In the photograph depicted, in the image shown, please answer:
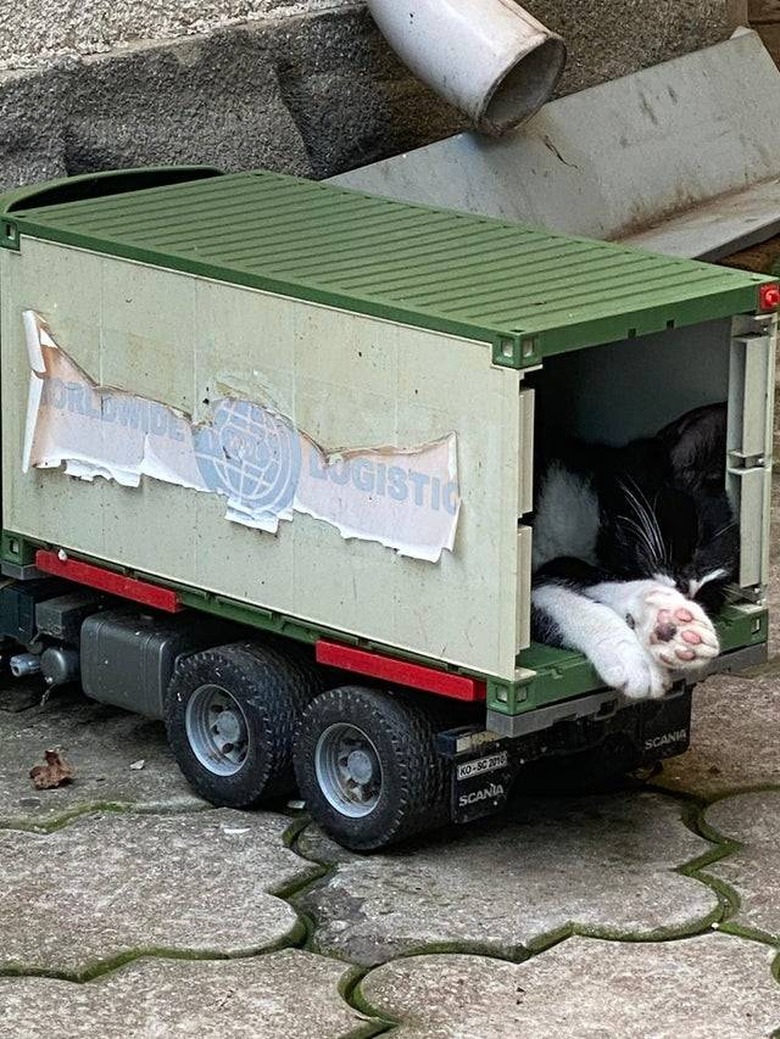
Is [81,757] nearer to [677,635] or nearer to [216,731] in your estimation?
[216,731]

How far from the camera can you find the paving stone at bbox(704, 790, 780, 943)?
3334 mm

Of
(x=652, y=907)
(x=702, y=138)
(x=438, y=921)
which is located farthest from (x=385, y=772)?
(x=702, y=138)

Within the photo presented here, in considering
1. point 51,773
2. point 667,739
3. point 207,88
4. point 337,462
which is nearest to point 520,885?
point 667,739

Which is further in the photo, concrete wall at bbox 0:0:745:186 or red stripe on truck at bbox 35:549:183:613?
concrete wall at bbox 0:0:745:186

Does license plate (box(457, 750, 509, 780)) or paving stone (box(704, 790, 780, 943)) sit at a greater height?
license plate (box(457, 750, 509, 780))

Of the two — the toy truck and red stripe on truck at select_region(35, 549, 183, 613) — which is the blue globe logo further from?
red stripe on truck at select_region(35, 549, 183, 613)

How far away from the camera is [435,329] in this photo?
325 cm

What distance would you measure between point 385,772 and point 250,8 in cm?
289

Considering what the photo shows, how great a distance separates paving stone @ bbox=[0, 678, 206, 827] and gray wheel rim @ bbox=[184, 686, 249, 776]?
0.09 m

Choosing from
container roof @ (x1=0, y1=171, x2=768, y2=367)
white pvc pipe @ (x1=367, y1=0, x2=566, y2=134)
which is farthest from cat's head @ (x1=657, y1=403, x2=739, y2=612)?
white pvc pipe @ (x1=367, y1=0, x2=566, y2=134)

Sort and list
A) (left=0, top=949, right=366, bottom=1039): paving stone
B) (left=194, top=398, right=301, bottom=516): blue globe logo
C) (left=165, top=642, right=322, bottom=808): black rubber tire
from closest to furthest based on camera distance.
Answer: (left=0, top=949, right=366, bottom=1039): paving stone → (left=194, top=398, right=301, bottom=516): blue globe logo → (left=165, top=642, right=322, bottom=808): black rubber tire

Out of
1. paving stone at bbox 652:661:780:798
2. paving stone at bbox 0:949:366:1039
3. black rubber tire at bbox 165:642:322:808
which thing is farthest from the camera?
paving stone at bbox 652:661:780:798

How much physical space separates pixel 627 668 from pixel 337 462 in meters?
0.57

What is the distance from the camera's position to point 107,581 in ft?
12.7
